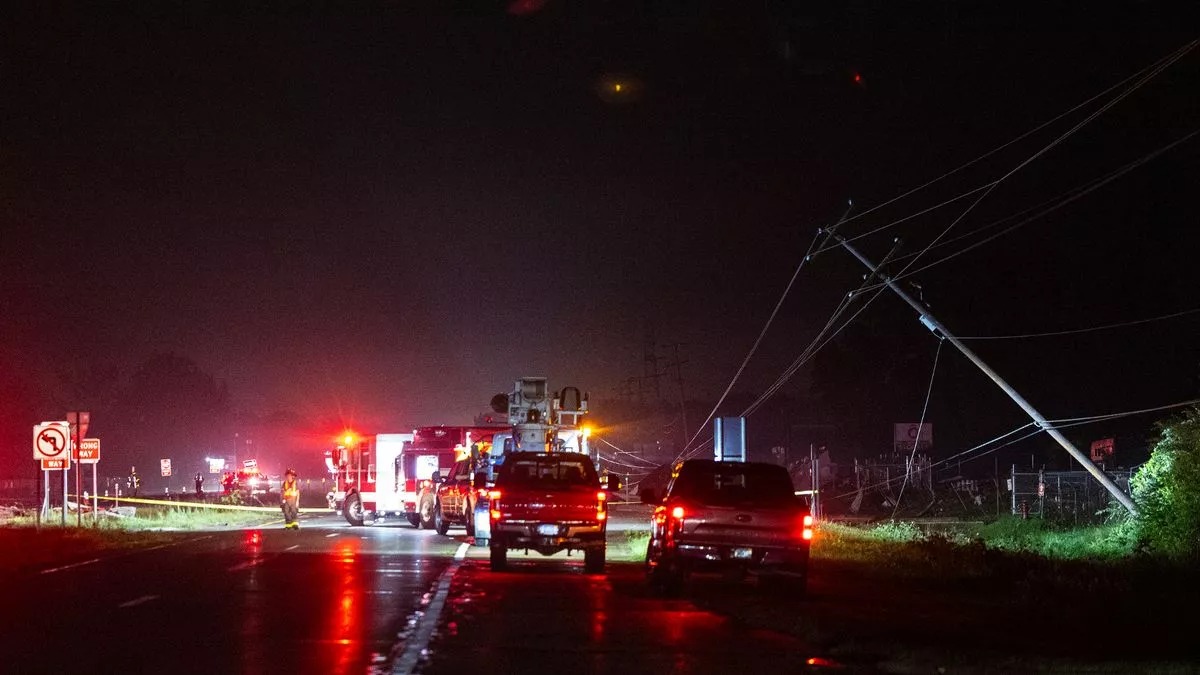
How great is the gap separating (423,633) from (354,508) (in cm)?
2941

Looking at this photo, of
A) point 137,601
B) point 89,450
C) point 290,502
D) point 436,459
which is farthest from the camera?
point 290,502

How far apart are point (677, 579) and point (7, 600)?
889 centimetres

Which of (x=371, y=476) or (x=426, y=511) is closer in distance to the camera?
(x=426, y=511)

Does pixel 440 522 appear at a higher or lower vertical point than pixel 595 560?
higher

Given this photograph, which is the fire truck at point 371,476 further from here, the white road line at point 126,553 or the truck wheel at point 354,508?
the white road line at point 126,553

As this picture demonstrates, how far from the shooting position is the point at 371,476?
4228 centimetres

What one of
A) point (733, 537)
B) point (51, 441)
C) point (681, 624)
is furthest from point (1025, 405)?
point (51, 441)

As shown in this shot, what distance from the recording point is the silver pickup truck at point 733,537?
1872 centimetres

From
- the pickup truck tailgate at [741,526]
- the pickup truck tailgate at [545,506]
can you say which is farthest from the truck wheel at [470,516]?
the pickup truck tailgate at [741,526]

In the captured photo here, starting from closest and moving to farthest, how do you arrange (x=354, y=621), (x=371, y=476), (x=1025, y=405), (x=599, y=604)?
(x=354, y=621) → (x=599, y=604) → (x=1025, y=405) → (x=371, y=476)

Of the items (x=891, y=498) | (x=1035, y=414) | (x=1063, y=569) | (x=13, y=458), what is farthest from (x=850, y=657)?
(x=13, y=458)

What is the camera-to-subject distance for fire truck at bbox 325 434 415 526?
41875 millimetres

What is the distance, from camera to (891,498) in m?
58.4

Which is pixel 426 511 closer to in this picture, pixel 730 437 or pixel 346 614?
pixel 730 437
